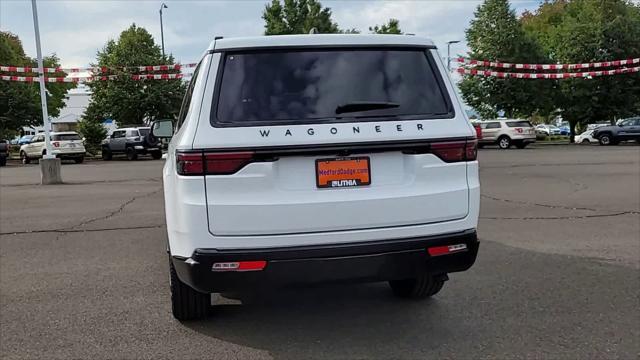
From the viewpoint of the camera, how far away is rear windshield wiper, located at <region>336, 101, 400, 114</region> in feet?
10.8

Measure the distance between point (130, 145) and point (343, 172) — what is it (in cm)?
3008

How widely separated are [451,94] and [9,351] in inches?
128

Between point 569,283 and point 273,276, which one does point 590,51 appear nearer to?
point 569,283

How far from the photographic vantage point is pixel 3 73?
35.3 metres

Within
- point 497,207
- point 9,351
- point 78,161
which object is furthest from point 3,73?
point 9,351

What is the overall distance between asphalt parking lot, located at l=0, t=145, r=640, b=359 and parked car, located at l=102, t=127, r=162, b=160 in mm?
23689

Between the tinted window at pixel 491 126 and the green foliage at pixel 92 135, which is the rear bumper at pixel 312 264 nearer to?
the tinted window at pixel 491 126

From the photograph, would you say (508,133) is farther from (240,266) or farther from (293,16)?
(240,266)

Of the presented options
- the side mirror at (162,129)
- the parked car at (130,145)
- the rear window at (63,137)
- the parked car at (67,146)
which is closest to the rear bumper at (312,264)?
the side mirror at (162,129)

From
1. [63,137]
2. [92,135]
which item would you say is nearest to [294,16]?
[92,135]

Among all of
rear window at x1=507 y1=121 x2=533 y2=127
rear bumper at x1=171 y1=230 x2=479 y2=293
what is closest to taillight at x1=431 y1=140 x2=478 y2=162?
rear bumper at x1=171 y1=230 x2=479 y2=293

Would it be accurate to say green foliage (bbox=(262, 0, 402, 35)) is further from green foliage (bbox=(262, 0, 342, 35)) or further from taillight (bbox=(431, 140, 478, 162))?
taillight (bbox=(431, 140, 478, 162))

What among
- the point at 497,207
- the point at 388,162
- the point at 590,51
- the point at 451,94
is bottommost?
the point at 497,207

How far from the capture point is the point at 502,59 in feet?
131
